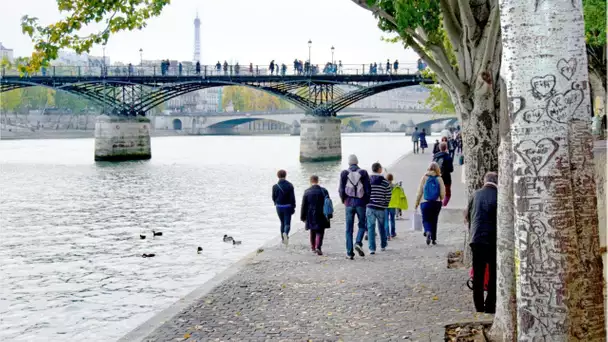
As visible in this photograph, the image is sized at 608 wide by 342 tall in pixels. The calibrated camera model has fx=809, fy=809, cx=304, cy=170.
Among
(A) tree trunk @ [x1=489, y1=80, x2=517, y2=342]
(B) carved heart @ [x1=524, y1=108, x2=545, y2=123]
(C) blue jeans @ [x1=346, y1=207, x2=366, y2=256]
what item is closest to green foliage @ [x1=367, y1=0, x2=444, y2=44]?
(C) blue jeans @ [x1=346, y1=207, x2=366, y2=256]

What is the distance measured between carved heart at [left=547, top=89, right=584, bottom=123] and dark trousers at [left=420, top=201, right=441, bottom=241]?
332 inches

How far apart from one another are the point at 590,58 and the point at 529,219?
27.7m

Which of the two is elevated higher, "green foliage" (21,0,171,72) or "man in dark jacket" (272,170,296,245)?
"green foliage" (21,0,171,72)

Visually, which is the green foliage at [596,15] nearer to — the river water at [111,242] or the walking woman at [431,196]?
the river water at [111,242]

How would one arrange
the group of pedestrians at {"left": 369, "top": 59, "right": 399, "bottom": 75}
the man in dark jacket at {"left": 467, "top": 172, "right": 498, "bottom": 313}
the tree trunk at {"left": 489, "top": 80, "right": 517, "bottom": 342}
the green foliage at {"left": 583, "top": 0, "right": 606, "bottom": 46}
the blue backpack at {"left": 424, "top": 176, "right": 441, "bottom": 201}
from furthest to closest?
the group of pedestrians at {"left": 369, "top": 59, "right": 399, "bottom": 75} → the green foliage at {"left": 583, "top": 0, "right": 606, "bottom": 46} → the blue backpack at {"left": 424, "top": 176, "right": 441, "bottom": 201} → the man in dark jacket at {"left": 467, "top": 172, "right": 498, "bottom": 313} → the tree trunk at {"left": 489, "top": 80, "right": 517, "bottom": 342}

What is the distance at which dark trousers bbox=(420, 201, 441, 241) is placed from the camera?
13723 millimetres

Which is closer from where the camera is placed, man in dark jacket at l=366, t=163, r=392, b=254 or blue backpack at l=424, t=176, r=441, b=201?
man in dark jacket at l=366, t=163, r=392, b=254

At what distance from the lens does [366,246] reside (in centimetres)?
1422

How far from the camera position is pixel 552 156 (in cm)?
530

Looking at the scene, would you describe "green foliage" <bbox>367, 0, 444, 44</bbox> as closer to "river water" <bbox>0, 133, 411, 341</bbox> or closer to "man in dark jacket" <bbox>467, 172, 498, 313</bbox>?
"man in dark jacket" <bbox>467, 172, 498, 313</bbox>

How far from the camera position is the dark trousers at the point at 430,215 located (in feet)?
45.0

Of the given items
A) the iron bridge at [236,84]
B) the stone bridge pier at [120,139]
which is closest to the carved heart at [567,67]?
the iron bridge at [236,84]

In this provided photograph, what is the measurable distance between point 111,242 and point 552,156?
1531 cm

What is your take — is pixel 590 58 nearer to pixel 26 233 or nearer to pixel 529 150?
pixel 26 233
